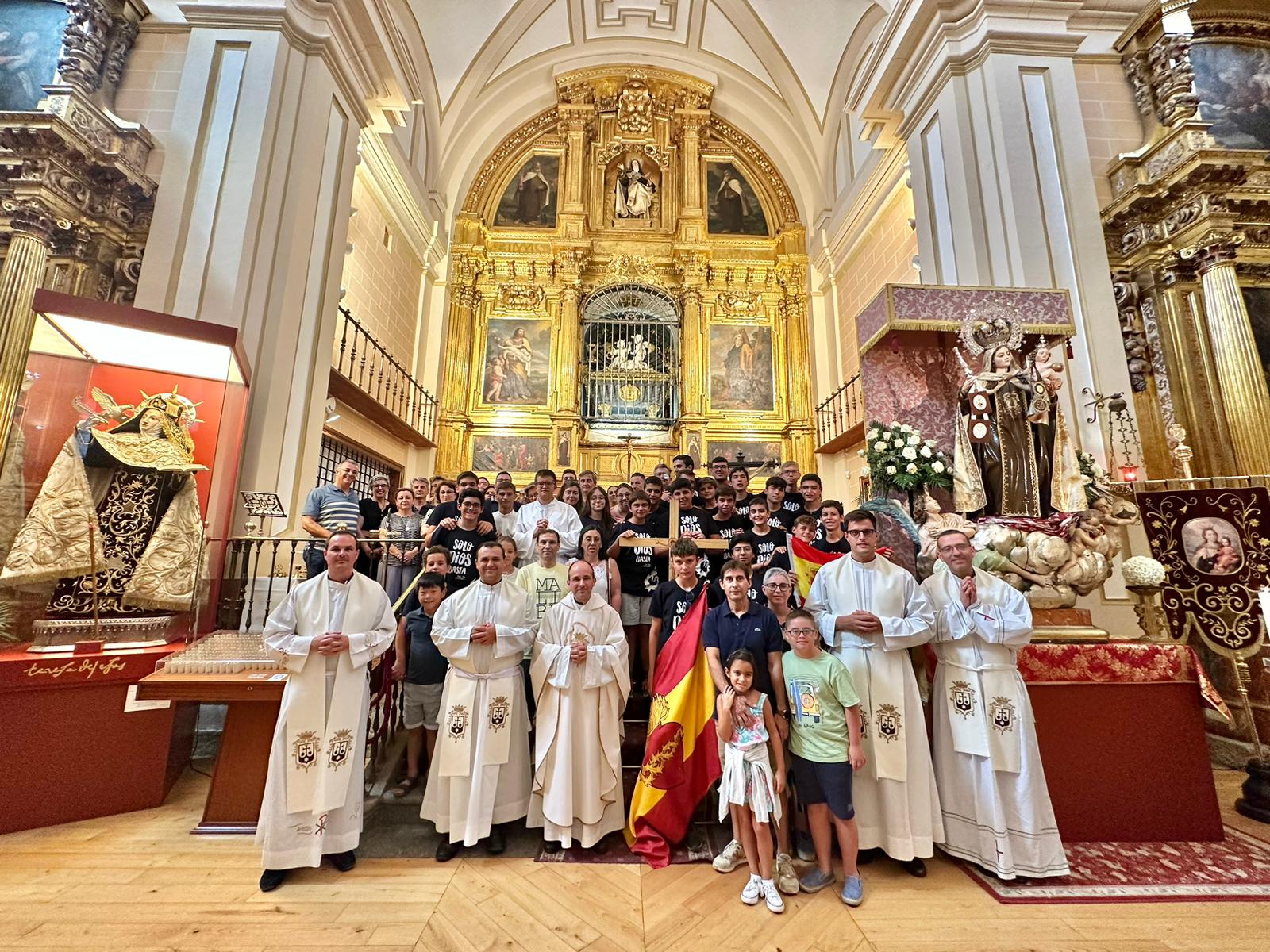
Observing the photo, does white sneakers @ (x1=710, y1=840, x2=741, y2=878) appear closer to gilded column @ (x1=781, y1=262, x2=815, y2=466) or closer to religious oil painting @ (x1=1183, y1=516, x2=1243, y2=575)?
religious oil painting @ (x1=1183, y1=516, x2=1243, y2=575)

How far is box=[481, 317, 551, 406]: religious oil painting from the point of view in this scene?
39.2 ft

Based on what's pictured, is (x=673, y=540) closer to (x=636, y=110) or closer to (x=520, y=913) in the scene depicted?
(x=520, y=913)

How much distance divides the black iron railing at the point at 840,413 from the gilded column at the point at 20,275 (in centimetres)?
1039

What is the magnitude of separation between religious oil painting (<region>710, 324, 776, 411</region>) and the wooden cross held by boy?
8.23m

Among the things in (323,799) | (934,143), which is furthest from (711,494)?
(934,143)

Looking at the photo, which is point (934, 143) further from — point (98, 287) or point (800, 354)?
point (98, 287)

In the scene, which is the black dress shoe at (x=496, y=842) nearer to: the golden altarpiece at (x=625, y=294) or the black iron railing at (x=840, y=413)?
the black iron railing at (x=840, y=413)

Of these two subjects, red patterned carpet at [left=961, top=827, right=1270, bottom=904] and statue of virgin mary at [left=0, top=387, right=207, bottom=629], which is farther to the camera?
statue of virgin mary at [left=0, top=387, right=207, bottom=629]

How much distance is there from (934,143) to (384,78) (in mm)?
6945

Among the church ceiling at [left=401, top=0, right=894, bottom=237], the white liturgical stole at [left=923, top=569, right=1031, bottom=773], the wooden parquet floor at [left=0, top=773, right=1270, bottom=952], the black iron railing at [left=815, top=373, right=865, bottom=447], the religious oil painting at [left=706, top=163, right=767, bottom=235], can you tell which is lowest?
the wooden parquet floor at [left=0, top=773, right=1270, bottom=952]

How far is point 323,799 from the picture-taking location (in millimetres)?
2770

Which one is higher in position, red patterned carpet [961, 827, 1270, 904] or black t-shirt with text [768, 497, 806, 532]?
black t-shirt with text [768, 497, 806, 532]

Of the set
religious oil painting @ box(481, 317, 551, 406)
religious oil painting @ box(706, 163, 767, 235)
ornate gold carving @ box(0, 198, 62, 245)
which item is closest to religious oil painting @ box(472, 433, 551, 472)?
religious oil painting @ box(481, 317, 551, 406)

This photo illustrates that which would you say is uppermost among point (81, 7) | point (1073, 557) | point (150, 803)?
point (81, 7)
